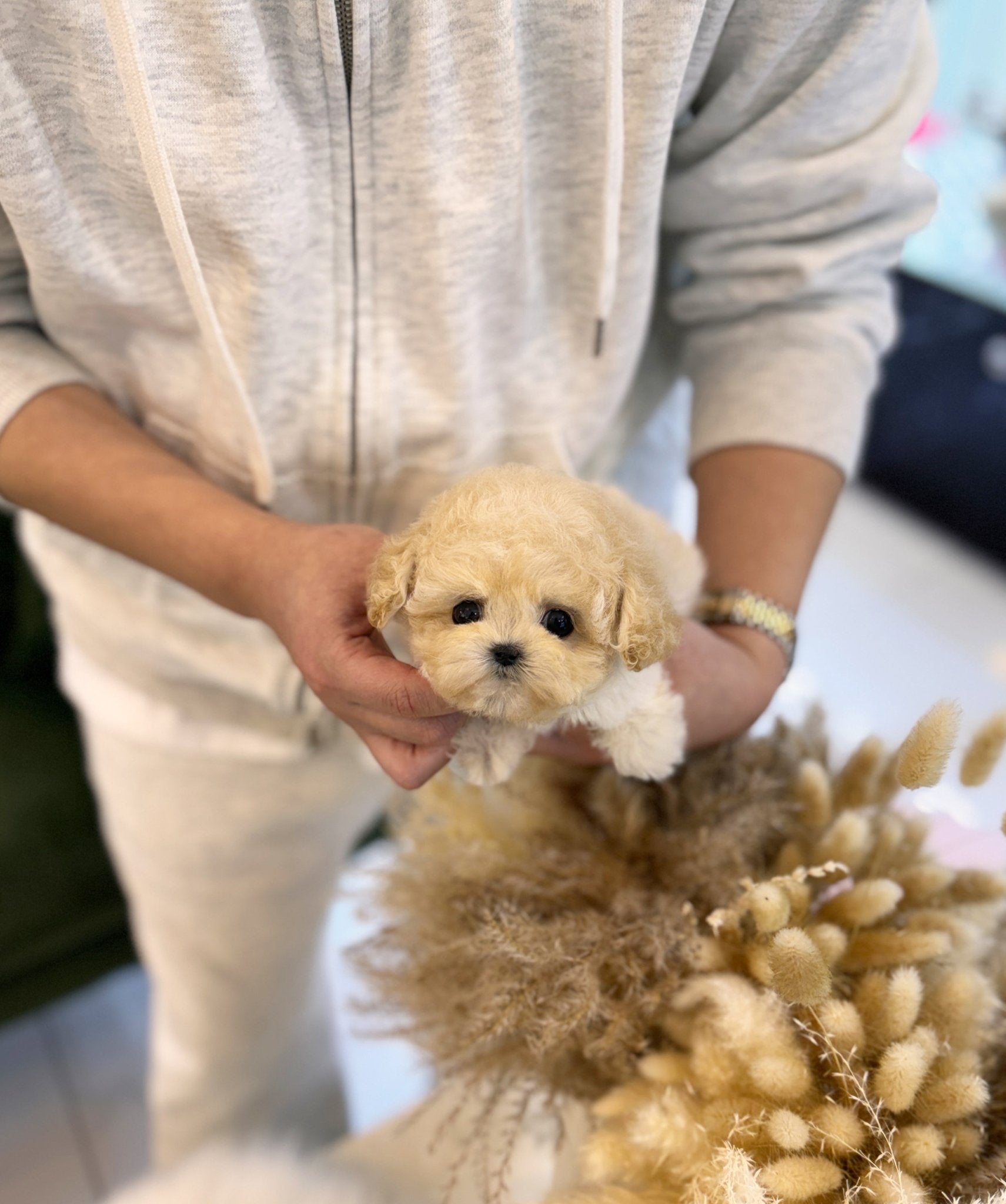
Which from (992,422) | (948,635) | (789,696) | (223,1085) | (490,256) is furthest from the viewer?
(992,422)

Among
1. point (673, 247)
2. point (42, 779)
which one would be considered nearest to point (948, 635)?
point (673, 247)

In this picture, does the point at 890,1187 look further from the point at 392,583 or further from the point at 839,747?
the point at 839,747

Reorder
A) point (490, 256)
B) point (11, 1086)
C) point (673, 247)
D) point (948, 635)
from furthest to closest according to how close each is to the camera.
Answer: point (948, 635), point (11, 1086), point (673, 247), point (490, 256)

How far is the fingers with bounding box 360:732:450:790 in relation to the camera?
550 mm

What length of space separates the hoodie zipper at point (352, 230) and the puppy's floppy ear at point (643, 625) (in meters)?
0.29

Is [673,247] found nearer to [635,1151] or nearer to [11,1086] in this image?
[635,1151]

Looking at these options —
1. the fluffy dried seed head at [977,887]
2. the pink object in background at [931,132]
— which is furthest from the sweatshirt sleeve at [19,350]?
the pink object in background at [931,132]

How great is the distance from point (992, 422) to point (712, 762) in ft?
6.16

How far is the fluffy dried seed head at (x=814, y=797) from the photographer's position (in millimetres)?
633

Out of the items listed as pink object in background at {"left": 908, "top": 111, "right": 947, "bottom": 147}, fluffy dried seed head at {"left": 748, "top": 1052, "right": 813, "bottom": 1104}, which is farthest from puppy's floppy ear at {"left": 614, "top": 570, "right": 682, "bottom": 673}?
pink object in background at {"left": 908, "top": 111, "right": 947, "bottom": 147}

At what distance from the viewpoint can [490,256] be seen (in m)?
0.65

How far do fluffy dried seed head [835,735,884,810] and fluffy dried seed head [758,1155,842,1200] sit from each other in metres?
0.22

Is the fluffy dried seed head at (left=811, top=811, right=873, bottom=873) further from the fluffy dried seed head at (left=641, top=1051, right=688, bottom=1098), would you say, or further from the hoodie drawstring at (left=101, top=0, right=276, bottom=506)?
the hoodie drawstring at (left=101, top=0, right=276, bottom=506)

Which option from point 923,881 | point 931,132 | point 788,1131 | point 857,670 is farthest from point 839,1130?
point 931,132
